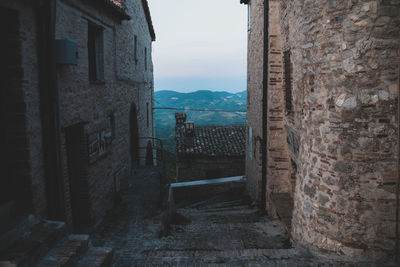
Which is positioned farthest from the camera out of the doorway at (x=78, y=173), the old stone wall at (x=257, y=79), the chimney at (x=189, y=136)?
the chimney at (x=189, y=136)

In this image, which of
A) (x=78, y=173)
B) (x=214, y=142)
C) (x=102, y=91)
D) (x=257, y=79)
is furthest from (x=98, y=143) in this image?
(x=214, y=142)

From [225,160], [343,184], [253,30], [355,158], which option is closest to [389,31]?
[355,158]

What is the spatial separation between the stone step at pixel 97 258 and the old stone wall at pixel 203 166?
11246 mm

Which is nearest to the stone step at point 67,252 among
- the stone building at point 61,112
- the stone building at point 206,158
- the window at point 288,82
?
the stone building at point 61,112

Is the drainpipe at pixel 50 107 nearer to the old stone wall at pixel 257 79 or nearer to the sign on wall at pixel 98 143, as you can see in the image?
the sign on wall at pixel 98 143

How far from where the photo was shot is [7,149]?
4.18 m

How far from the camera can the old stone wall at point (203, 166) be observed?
51.6 ft

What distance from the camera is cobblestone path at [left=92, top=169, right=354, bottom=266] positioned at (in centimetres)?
460

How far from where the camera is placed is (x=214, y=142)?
16781 millimetres

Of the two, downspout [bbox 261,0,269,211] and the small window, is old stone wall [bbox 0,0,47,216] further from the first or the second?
downspout [bbox 261,0,269,211]

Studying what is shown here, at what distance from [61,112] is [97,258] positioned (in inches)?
99.1

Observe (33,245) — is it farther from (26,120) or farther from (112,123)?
(112,123)

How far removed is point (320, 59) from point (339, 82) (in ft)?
1.57

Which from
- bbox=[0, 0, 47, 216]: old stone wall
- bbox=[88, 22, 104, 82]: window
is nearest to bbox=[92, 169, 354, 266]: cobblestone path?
bbox=[0, 0, 47, 216]: old stone wall
